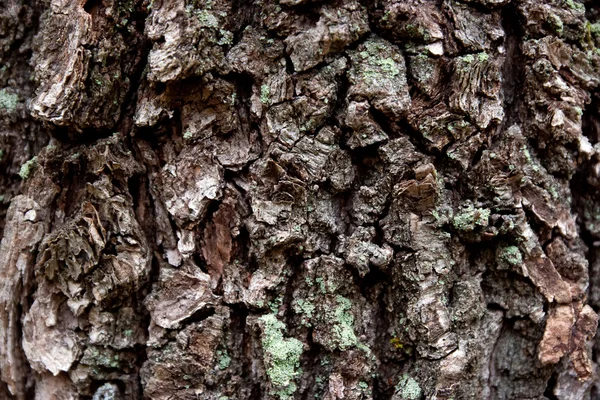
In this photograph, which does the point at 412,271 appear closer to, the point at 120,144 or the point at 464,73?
the point at 464,73

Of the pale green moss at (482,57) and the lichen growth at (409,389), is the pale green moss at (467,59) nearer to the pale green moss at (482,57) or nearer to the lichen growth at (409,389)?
the pale green moss at (482,57)

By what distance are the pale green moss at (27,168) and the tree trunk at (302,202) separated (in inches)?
0.7

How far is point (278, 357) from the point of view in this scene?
143cm

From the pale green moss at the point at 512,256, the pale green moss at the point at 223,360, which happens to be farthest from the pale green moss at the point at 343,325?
the pale green moss at the point at 512,256

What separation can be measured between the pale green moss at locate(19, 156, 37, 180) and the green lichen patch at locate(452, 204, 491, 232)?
1.37 m

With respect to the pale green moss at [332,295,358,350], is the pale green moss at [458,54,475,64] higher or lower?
higher

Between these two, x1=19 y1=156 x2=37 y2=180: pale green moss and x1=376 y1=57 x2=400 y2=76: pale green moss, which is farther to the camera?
x1=19 y1=156 x2=37 y2=180: pale green moss

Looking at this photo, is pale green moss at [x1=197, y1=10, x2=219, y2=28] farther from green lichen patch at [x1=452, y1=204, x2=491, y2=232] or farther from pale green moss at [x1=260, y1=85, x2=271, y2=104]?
green lichen patch at [x1=452, y1=204, x2=491, y2=232]

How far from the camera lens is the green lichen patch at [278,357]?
1435 millimetres

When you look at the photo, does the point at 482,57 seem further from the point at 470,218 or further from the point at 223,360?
the point at 223,360

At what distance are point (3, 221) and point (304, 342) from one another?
1.13 m

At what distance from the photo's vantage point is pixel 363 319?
4.93 feet

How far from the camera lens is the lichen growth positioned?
145 cm

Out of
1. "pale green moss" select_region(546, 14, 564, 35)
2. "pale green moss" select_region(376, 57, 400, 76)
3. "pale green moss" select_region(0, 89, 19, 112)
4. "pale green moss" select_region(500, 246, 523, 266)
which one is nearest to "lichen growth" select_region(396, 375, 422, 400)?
"pale green moss" select_region(500, 246, 523, 266)
